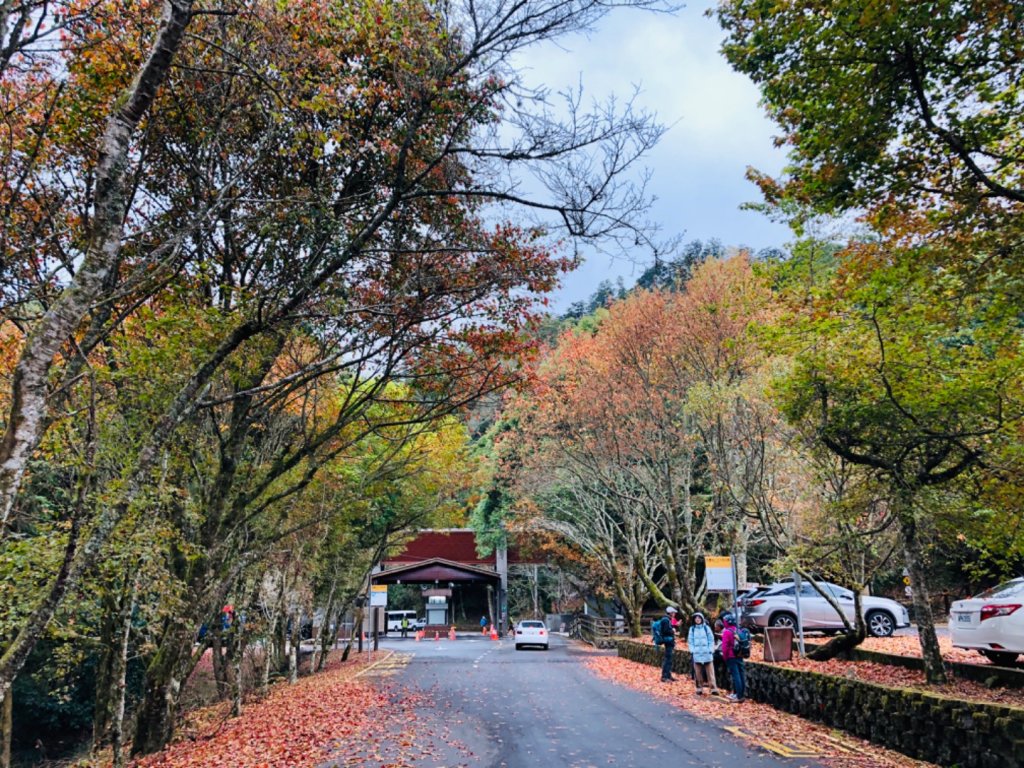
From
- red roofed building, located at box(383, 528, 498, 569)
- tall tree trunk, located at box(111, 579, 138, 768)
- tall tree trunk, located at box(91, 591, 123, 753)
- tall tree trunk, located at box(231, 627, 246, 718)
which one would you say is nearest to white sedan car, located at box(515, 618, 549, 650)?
tall tree trunk, located at box(231, 627, 246, 718)

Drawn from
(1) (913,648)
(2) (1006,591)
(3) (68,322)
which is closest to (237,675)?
(3) (68,322)

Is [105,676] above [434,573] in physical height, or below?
below

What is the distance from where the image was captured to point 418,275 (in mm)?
9422

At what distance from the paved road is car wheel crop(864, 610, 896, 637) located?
23.1 feet

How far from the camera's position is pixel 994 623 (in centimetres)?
1002

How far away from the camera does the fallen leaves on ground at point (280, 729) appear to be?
933 cm

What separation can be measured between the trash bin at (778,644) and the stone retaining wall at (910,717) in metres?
1.75

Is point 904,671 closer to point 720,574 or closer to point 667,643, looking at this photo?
point 720,574

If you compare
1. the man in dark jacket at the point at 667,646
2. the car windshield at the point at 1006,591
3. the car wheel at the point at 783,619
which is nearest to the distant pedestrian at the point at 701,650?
the man in dark jacket at the point at 667,646

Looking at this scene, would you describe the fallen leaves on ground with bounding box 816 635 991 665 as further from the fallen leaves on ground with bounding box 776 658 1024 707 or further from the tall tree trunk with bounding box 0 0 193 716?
the tall tree trunk with bounding box 0 0 193 716

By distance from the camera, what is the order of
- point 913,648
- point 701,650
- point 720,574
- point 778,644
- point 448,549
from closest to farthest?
1. point 701,650
2. point 778,644
3. point 913,648
4. point 720,574
5. point 448,549

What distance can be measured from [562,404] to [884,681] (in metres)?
12.0

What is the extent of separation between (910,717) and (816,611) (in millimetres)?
11572

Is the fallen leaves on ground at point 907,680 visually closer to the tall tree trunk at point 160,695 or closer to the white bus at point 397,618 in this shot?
the tall tree trunk at point 160,695
